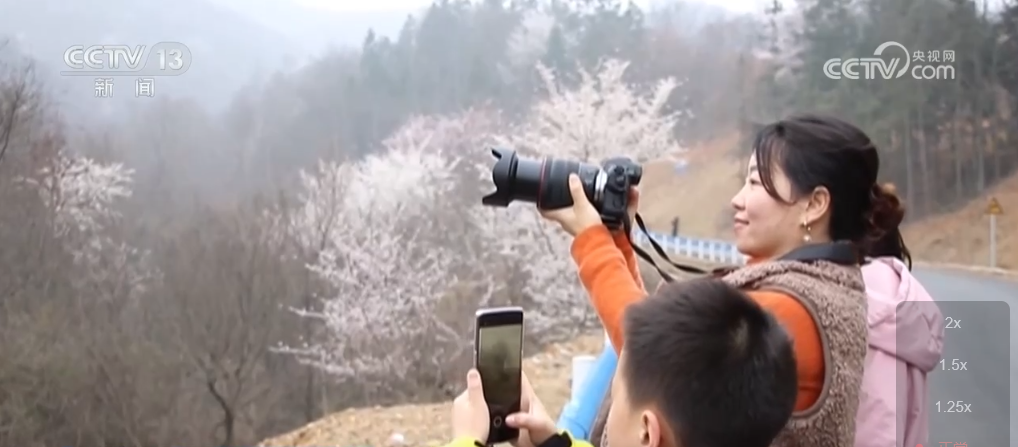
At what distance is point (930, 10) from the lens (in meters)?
2.15

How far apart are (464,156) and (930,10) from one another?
1195mm

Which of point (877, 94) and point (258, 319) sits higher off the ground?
point (877, 94)

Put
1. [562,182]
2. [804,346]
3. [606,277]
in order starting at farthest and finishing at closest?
[562,182], [606,277], [804,346]

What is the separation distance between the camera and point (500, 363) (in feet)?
3.20

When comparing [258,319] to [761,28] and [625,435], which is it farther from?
[625,435]

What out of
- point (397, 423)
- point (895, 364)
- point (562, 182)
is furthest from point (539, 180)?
point (397, 423)

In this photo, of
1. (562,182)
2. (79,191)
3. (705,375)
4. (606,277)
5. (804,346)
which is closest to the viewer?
(705,375)

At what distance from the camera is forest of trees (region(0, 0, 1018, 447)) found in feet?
6.96

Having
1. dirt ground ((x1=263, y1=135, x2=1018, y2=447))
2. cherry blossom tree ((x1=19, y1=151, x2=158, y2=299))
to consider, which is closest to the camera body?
dirt ground ((x1=263, y1=135, x2=1018, y2=447))

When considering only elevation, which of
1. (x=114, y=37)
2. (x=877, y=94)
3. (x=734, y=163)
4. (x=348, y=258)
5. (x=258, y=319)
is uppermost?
(x=114, y=37)

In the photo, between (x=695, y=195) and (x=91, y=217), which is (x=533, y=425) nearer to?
(x=695, y=195)

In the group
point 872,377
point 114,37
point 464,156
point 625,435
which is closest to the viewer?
point 625,435

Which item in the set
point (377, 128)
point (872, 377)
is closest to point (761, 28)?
point (377, 128)

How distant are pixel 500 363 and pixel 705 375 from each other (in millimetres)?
302
